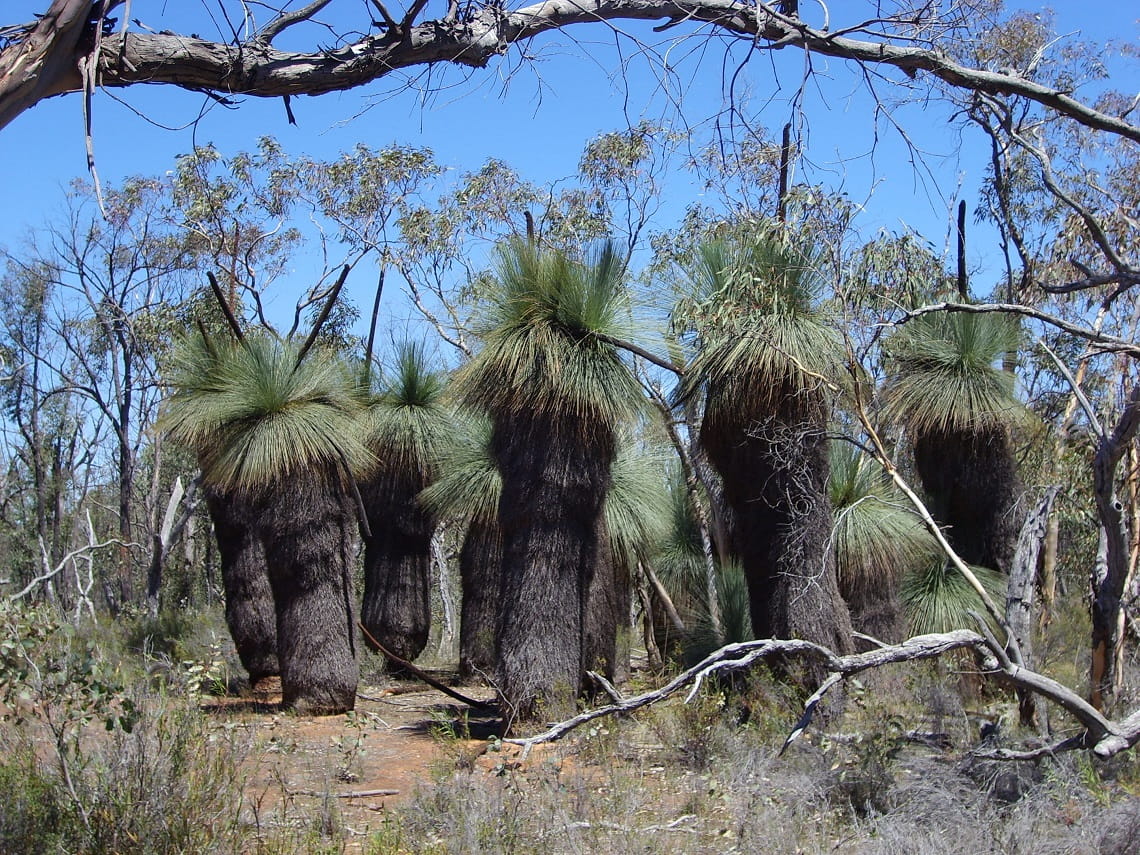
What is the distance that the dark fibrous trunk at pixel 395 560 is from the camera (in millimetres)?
17891

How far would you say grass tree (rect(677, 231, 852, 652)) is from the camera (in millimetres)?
10422

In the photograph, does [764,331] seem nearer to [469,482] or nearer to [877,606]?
[877,606]

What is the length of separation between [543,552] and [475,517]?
422cm

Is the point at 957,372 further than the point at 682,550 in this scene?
No

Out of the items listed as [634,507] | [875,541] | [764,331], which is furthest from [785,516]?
[634,507]

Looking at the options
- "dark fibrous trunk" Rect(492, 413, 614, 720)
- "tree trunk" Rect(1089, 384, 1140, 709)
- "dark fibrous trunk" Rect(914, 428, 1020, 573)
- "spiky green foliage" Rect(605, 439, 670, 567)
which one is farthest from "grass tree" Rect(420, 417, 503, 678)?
"tree trunk" Rect(1089, 384, 1140, 709)

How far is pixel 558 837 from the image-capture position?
679 cm

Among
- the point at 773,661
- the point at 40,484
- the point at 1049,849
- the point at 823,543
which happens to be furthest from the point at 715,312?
the point at 40,484

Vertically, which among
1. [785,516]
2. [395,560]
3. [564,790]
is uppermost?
[785,516]

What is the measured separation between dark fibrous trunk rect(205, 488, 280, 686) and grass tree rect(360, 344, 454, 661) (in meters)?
1.72

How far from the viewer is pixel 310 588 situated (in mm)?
13656

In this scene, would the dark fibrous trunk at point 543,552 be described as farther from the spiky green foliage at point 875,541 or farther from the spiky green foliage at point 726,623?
the spiky green foliage at point 875,541

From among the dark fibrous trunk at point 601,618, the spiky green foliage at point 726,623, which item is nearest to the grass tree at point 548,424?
the dark fibrous trunk at point 601,618

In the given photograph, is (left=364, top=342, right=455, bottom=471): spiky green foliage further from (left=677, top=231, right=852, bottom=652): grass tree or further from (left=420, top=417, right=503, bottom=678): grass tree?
(left=677, top=231, right=852, bottom=652): grass tree
